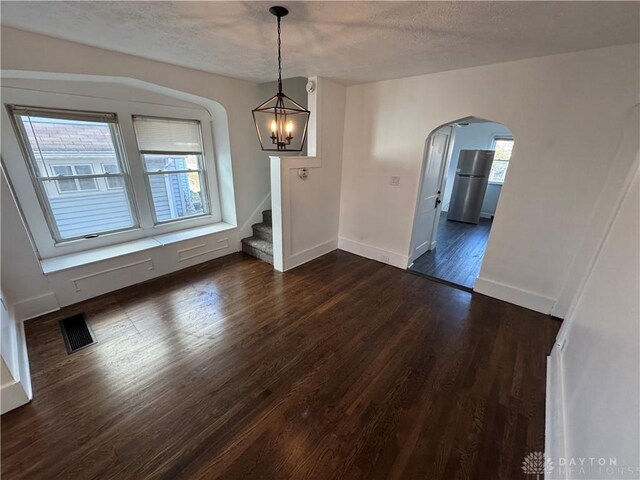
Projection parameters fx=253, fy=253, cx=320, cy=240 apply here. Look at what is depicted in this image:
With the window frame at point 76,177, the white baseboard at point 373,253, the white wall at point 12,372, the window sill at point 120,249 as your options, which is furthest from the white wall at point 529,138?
the white wall at point 12,372

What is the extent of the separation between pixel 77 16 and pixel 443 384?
389 cm

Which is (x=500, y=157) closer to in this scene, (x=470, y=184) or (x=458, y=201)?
(x=470, y=184)

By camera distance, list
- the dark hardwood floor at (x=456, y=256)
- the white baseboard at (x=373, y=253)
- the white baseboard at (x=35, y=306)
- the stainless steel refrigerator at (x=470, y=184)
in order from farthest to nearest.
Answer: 1. the stainless steel refrigerator at (x=470, y=184)
2. the white baseboard at (x=373, y=253)
3. the dark hardwood floor at (x=456, y=256)
4. the white baseboard at (x=35, y=306)

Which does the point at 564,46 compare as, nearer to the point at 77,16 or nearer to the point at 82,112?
the point at 77,16

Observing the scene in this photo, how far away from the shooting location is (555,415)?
65.7 inches

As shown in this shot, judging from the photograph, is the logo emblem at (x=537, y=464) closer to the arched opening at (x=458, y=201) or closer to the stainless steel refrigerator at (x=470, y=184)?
the arched opening at (x=458, y=201)

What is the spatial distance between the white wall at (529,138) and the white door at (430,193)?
0.21 metres

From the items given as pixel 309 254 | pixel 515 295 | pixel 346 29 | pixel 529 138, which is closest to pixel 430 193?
pixel 529 138

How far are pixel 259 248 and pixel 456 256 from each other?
3358mm

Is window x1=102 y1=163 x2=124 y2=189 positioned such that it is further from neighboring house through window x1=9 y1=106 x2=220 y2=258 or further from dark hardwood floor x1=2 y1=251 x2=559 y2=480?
dark hardwood floor x1=2 y1=251 x2=559 y2=480

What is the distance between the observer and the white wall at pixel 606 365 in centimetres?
102

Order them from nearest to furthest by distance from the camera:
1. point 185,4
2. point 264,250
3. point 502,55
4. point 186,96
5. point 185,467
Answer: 1. point 185,467
2. point 185,4
3. point 502,55
4. point 186,96
5. point 264,250

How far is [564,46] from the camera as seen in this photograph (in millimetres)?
2098

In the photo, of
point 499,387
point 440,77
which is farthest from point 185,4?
point 499,387
